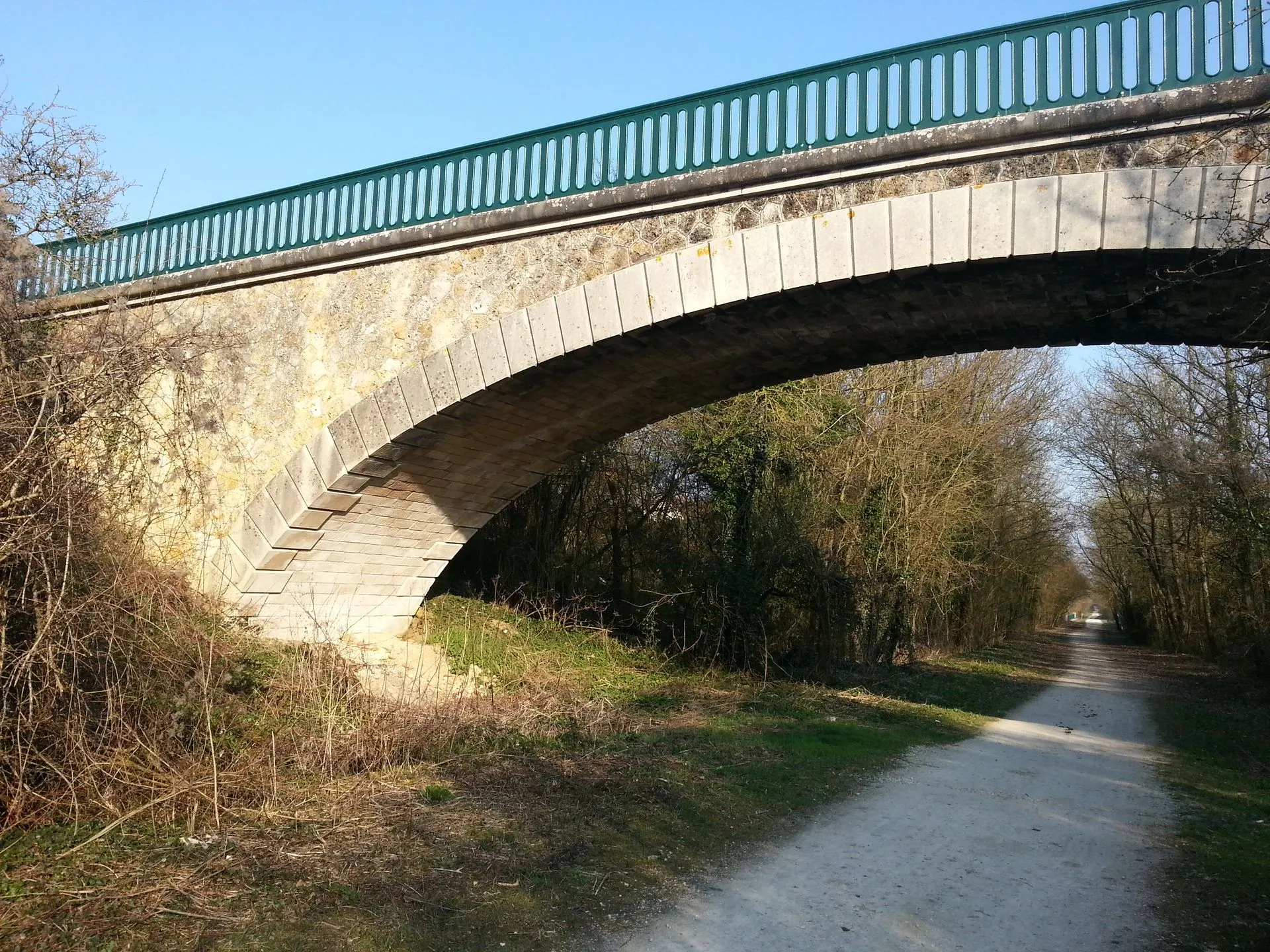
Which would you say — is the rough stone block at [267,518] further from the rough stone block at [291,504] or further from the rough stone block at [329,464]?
the rough stone block at [329,464]

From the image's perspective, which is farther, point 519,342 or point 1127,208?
point 519,342

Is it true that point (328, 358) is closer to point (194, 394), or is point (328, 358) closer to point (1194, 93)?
point (194, 394)

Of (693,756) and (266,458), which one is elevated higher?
(266,458)

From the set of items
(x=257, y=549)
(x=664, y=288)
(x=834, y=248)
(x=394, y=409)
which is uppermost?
(x=834, y=248)

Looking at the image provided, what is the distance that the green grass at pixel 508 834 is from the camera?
3.46m

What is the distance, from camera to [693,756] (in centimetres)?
658

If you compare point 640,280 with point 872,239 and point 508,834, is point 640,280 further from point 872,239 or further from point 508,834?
point 508,834

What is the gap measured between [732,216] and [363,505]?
428 centimetres

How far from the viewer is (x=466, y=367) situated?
7.38 meters

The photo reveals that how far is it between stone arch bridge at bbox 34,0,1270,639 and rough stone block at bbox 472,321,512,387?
0.03 metres

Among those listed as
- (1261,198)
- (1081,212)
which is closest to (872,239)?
(1081,212)

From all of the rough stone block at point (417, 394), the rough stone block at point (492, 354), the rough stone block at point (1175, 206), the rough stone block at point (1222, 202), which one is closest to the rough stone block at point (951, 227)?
the rough stone block at point (1175, 206)

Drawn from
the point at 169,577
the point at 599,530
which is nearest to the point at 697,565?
the point at 599,530

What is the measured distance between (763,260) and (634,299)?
0.97m
